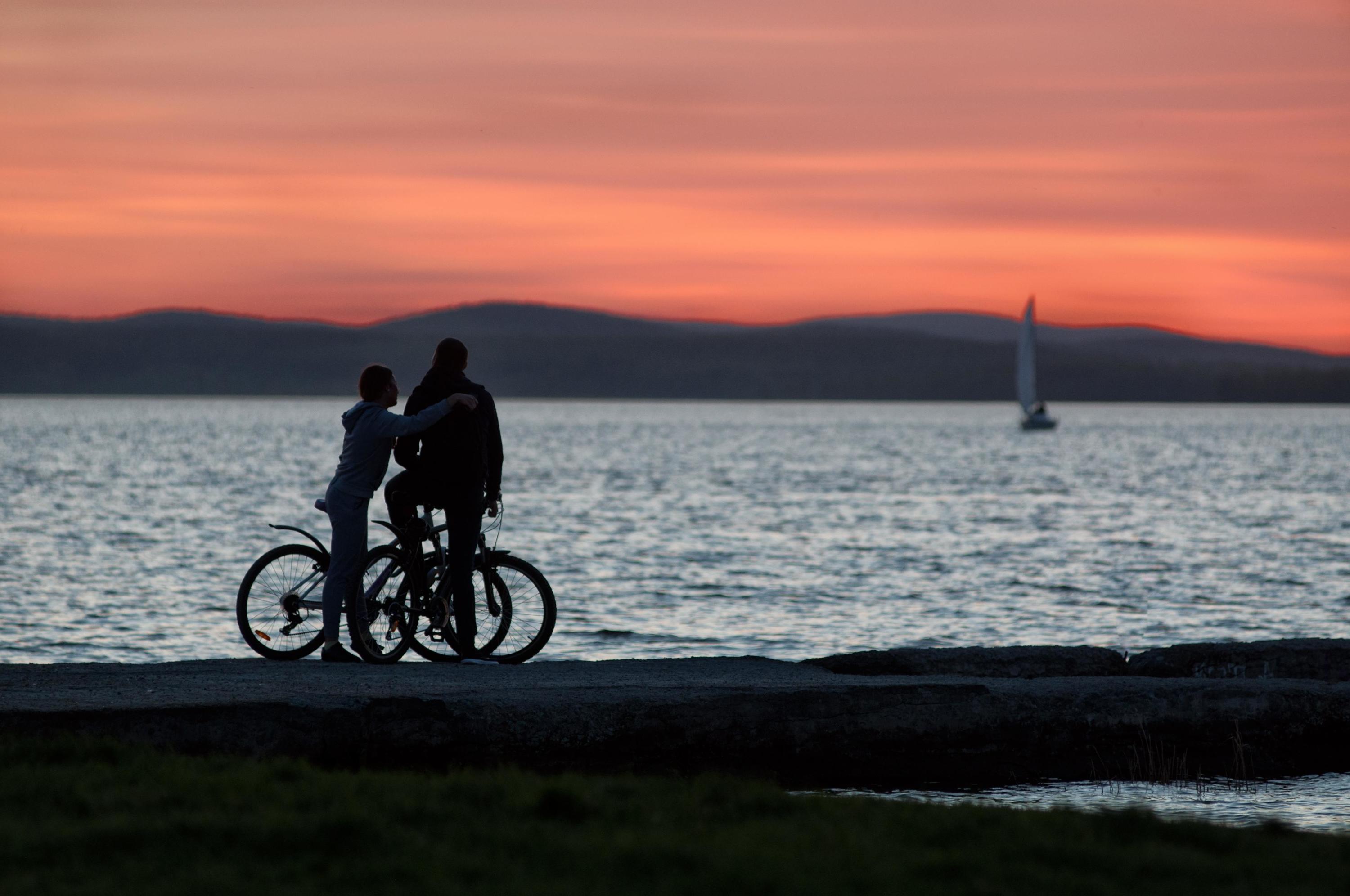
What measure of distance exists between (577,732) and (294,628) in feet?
9.99

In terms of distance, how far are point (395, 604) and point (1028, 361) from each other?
373 feet

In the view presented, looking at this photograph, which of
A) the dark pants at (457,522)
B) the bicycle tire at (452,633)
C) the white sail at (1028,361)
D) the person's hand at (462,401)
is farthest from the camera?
the white sail at (1028,361)

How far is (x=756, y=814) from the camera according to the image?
600 cm

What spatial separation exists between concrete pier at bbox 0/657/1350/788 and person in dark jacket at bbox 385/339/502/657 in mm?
705

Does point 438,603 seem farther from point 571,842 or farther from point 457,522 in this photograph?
point 571,842

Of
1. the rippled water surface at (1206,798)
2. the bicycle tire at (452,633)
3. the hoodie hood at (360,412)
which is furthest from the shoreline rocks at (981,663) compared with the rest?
the hoodie hood at (360,412)

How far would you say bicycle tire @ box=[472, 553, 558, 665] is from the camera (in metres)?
10.4

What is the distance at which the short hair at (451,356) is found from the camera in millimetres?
9836

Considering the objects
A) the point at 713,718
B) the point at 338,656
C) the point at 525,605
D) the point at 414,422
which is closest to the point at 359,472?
the point at 414,422

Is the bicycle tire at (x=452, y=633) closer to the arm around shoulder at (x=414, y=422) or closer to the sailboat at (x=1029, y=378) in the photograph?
the arm around shoulder at (x=414, y=422)

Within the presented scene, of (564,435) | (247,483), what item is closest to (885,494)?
(247,483)

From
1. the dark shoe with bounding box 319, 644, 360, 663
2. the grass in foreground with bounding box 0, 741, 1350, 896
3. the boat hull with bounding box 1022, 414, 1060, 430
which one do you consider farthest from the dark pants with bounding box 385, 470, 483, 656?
the boat hull with bounding box 1022, 414, 1060, 430

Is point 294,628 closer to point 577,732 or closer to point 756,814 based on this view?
point 577,732

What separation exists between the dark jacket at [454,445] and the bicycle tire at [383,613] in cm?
64
